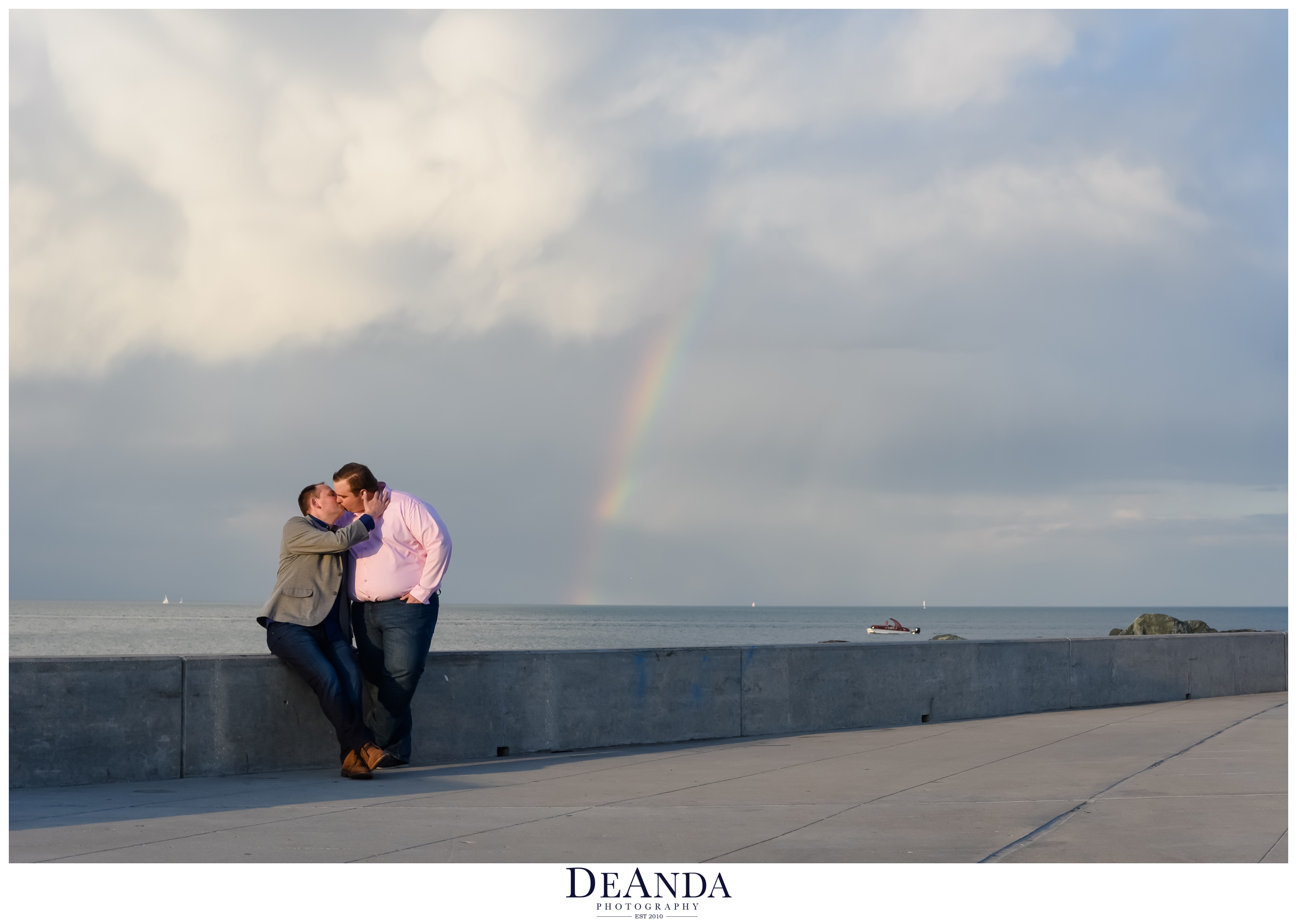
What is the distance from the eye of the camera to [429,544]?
728 cm

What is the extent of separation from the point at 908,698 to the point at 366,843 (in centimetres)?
669

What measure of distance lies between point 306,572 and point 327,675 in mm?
610

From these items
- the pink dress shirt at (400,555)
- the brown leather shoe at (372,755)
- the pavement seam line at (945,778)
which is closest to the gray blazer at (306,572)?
the pink dress shirt at (400,555)

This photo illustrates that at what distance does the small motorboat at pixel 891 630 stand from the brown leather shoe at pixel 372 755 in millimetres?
113394

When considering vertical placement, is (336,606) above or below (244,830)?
above

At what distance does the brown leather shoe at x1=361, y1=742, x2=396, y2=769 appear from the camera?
6.96 metres

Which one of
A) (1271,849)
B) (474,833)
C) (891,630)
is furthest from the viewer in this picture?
(891,630)

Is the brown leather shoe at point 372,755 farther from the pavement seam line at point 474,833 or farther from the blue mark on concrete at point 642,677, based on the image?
the blue mark on concrete at point 642,677

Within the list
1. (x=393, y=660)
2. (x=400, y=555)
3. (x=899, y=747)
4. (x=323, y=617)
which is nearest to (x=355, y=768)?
(x=393, y=660)

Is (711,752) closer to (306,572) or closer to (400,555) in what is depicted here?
(400,555)

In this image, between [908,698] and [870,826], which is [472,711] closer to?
[870,826]

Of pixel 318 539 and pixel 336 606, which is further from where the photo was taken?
pixel 336 606

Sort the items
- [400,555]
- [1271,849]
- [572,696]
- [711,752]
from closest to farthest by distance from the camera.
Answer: [1271,849], [400,555], [711,752], [572,696]

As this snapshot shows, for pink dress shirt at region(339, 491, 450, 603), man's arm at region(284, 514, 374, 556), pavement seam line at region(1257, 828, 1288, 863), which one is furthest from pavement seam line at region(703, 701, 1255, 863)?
man's arm at region(284, 514, 374, 556)
